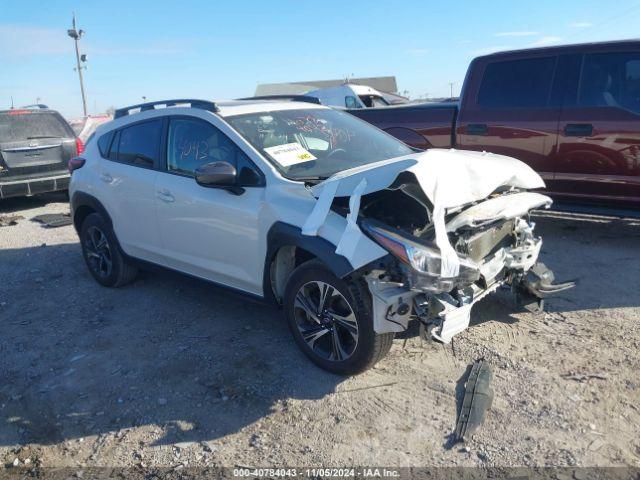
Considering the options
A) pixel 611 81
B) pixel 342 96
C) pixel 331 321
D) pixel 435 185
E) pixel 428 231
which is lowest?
pixel 331 321

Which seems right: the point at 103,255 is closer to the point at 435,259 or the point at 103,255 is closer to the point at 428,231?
the point at 428,231

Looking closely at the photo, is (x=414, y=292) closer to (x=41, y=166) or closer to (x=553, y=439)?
(x=553, y=439)

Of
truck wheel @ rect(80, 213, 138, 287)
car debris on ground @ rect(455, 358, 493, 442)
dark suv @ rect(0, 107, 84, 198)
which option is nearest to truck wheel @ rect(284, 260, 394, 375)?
car debris on ground @ rect(455, 358, 493, 442)

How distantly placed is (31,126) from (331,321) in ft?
26.6

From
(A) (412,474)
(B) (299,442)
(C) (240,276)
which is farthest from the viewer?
(C) (240,276)

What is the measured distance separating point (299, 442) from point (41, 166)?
8151mm

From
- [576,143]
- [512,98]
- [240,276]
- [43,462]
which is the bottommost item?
[43,462]

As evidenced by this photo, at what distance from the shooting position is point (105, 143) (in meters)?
5.40

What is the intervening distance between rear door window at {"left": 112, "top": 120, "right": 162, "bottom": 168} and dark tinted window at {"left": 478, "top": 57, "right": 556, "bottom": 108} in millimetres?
3835

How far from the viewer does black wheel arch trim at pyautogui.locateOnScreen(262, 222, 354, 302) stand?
3.24 metres

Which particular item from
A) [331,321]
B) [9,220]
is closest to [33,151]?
[9,220]

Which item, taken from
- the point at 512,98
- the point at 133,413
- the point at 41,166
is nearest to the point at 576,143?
the point at 512,98

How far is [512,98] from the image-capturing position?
20.8ft

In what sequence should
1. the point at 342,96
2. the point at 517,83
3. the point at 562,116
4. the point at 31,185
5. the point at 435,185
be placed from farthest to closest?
the point at 342,96 → the point at 31,185 → the point at 517,83 → the point at 562,116 → the point at 435,185
